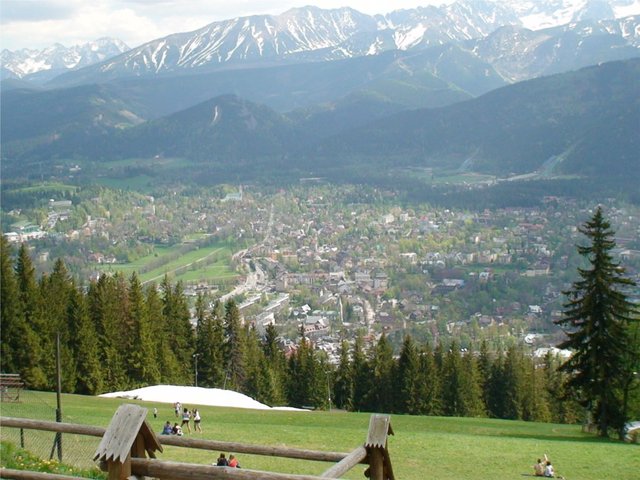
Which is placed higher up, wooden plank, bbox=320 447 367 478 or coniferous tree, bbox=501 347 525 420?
wooden plank, bbox=320 447 367 478

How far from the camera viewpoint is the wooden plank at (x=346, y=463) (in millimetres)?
6734

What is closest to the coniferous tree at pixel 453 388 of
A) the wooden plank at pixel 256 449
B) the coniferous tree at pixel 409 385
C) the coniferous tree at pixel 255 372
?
the coniferous tree at pixel 409 385

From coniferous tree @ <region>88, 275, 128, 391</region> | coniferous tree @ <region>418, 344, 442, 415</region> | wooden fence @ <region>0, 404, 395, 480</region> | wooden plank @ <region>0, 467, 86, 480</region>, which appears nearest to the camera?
wooden fence @ <region>0, 404, 395, 480</region>

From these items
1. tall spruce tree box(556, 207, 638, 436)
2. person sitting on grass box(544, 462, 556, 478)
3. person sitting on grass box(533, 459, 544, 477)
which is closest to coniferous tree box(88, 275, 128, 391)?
tall spruce tree box(556, 207, 638, 436)

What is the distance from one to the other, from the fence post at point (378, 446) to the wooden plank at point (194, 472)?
937mm

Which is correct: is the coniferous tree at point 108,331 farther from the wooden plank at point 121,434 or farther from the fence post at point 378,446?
the wooden plank at point 121,434

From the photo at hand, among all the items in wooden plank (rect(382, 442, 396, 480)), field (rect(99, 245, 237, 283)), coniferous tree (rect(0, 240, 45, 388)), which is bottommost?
field (rect(99, 245, 237, 283))

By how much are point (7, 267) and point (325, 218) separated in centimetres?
11375

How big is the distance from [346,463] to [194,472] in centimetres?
135

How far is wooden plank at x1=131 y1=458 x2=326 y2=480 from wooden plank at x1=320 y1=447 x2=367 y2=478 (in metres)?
0.60

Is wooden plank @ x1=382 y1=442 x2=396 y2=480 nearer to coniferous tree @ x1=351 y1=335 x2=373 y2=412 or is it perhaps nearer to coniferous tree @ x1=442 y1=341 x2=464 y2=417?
coniferous tree @ x1=442 y1=341 x2=464 y2=417

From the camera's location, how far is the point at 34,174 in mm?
193000

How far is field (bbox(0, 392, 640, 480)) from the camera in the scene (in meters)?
16.2

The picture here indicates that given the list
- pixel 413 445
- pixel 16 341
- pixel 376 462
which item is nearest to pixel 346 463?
pixel 376 462
